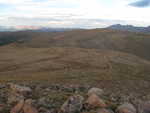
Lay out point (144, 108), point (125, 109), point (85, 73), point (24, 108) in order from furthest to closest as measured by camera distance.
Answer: point (85, 73), point (144, 108), point (24, 108), point (125, 109)

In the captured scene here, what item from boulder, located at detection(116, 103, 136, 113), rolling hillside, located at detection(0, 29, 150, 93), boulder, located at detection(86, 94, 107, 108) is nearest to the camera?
boulder, located at detection(116, 103, 136, 113)

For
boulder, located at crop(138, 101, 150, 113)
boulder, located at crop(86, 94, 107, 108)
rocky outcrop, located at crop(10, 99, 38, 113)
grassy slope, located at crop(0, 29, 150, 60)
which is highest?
boulder, located at crop(86, 94, 107, 108)

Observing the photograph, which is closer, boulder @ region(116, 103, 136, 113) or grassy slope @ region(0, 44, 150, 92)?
boulder @ region(116, 103, 136, 113)

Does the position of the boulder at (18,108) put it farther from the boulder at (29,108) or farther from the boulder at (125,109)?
the boulder at (125,109)

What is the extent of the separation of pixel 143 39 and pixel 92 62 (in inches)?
1546

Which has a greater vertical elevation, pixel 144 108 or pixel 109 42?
pixel 144 108

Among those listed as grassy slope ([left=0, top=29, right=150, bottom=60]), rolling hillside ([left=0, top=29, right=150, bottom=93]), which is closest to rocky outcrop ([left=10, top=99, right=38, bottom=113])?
rolling hillside ([left=0, top=29, right=150, bottom=93])

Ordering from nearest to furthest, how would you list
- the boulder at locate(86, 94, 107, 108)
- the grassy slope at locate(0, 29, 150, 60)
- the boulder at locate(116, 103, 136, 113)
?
1. the boulder at locate(116, 103, 136, 113)
2. the boulder at locate(86, 94, 107, 108)
3. the grassy slope at locate(0, 29, 150, 60)

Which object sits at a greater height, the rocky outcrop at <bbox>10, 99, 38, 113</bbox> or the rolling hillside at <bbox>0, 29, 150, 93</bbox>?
the rocky outcrop at <bbox>10, 99, 38, 113</bbox>

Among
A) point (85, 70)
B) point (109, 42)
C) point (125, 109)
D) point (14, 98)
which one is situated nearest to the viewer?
point (125, 109)

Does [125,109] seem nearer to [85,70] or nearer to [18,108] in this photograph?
[18,108]

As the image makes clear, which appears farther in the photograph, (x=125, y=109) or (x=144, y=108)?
(x=144, y=108)

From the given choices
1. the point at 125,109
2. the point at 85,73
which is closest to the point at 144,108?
the point at 125,109

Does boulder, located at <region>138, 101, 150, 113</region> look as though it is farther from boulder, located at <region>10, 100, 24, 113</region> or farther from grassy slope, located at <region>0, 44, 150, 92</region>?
grassy slope, located at <region>0, 44, 150, 92</region>
